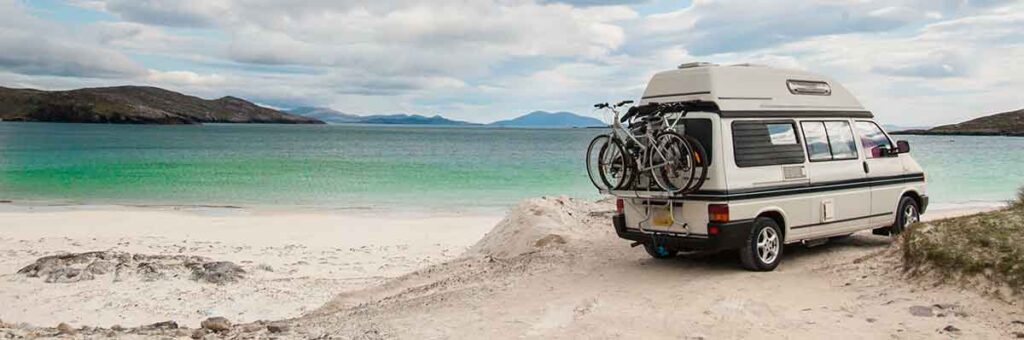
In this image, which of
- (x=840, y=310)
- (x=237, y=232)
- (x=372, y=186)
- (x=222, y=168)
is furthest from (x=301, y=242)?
(x=222, y=168)

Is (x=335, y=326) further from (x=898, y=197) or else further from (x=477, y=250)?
(x=898, y=197)

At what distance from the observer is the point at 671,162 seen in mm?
8766

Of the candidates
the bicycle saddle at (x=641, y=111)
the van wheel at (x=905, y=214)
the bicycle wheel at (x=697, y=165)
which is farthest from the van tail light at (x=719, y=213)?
the van wheel at (x=905, y=214)

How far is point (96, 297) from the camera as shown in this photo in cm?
1124

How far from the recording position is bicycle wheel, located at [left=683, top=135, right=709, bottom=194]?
28.0 feet

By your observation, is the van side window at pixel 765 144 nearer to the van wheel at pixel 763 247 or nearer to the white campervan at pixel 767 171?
the white campervan at pixel 767 171

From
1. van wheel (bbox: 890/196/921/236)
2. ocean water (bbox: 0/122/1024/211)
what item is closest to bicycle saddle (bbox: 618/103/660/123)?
van wheel (bbox: 890/196/921/236)

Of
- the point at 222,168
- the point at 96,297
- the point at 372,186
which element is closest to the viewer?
the point at 96,297

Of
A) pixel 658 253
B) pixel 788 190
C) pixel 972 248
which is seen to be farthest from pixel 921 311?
pixel 658 253

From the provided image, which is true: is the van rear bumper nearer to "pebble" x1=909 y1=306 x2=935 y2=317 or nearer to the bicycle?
the bicycle

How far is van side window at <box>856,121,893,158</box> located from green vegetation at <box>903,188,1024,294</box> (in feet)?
5.33

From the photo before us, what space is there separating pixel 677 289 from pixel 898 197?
420 cm

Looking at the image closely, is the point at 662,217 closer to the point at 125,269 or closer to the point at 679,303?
the point at 679,303

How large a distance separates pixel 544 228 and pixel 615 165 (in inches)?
144
